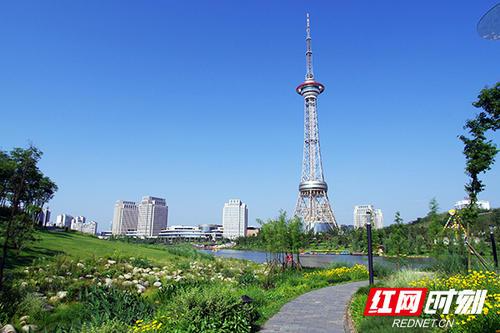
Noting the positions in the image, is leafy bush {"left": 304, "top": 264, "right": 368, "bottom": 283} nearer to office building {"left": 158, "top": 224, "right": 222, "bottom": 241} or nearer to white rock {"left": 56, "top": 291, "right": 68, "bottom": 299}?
white rock {"left": 56, "top": 291, "right": 68, "bottom": 299}

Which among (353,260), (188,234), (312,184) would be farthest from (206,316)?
(188,234)

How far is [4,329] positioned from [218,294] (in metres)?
4.71

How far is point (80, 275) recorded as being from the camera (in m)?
13.3

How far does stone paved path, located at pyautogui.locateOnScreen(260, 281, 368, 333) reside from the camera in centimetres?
712

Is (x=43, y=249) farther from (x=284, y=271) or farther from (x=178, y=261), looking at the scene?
(x=284, y=271)

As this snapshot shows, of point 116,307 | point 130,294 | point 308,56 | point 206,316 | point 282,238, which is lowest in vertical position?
point 130,294

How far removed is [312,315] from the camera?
836 cm

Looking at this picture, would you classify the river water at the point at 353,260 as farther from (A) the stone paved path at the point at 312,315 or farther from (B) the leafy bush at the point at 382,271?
(A) the stone paved path at the point at 312,315

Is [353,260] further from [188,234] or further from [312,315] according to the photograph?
[188,234]

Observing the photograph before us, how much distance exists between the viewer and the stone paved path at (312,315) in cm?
712

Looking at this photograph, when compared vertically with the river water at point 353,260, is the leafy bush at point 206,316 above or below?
above

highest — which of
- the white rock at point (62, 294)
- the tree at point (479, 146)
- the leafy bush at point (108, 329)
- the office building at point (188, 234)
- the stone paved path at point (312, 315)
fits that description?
the tree at point (479, 146)

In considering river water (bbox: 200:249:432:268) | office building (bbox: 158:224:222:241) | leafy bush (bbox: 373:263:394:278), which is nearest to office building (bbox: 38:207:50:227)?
river water (bbox: 200:249:432:268)

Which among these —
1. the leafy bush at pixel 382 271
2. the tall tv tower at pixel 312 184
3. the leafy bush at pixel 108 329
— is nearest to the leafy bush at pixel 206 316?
the leafy bush at pixel 108 329
